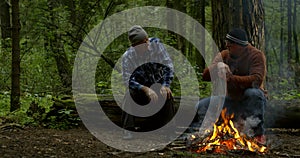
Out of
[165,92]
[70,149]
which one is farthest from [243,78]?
[70,149]

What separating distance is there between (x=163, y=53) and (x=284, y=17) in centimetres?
2789

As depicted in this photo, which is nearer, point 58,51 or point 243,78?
point 243,78

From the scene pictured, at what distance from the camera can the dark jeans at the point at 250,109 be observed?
5.08 m

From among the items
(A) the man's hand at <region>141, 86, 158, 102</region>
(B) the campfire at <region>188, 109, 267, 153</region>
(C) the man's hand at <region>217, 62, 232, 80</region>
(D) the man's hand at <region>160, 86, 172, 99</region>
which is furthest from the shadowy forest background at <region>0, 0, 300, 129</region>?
(B) the campfire at <region>188, 109, 267, 153</region>

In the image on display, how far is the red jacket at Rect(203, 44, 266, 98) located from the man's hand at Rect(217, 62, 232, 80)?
2.2 inches

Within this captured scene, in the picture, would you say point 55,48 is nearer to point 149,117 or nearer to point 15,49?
point 15,49

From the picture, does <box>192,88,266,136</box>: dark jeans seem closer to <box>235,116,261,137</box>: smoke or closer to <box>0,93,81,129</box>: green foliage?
<box>235,116,261,137</box>: smoke

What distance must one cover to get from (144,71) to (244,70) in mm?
1547

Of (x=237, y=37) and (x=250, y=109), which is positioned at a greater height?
(x=237, y=37)

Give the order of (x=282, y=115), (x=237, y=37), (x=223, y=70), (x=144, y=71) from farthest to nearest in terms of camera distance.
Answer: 1. (x=282, y=115)
2. (x=144, y=71)
3. (x=237, y=37)
4. (x=223, y=70)

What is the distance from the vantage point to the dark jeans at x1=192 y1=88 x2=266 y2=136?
5082 millimetres

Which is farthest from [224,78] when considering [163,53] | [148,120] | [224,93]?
[148,120]

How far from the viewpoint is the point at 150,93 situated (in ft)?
18.3

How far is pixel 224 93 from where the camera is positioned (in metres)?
5.74
